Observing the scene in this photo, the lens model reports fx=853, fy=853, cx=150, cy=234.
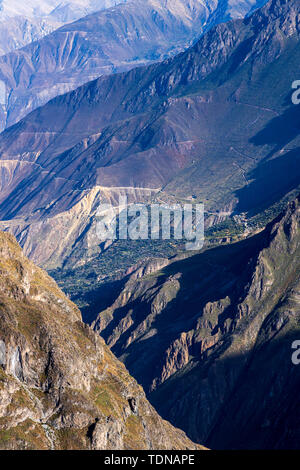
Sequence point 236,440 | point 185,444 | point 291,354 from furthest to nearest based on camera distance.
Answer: point 291,354
point 236,440
point 185,444

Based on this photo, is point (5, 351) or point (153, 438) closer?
point (5, 351)

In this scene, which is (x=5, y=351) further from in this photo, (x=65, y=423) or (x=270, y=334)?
(x=270, y=334)

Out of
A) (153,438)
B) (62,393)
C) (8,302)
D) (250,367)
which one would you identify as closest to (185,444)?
(153,438)
